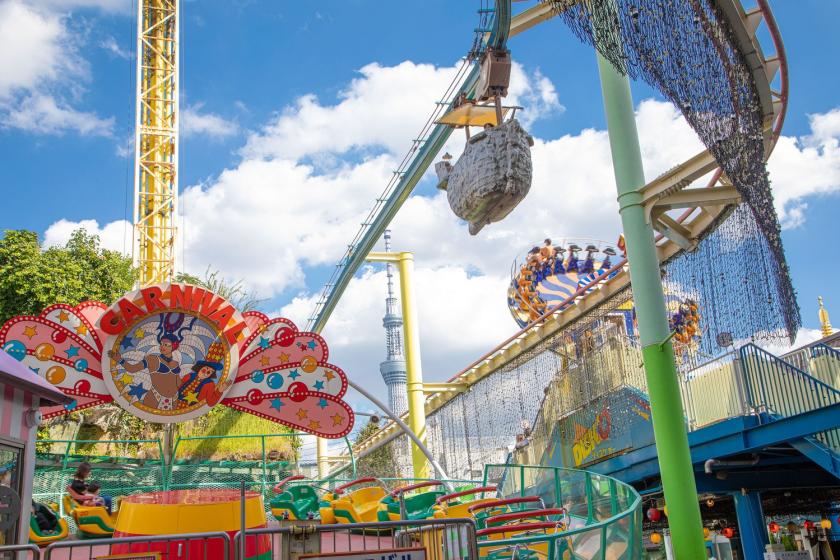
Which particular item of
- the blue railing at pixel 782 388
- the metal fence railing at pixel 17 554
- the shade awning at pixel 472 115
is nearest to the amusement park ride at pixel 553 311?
the shade awning at pixel 472 115

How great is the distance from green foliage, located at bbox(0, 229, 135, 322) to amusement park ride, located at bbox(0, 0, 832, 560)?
10.7m

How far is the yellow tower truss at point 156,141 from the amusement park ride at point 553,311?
89.0 ft

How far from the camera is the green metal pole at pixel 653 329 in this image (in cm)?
1234

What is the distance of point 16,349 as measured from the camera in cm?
1433

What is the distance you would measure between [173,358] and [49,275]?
1416 centimetres

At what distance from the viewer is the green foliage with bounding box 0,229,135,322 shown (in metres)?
26.8

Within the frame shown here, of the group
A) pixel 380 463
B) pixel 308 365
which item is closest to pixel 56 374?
pixel 308 365

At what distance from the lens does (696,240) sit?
15.2 m

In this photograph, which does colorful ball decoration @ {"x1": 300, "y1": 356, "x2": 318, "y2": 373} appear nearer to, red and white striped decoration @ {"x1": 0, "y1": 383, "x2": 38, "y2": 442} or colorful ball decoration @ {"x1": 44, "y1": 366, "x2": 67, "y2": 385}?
colorful ball decoration @ {"x1": 44, "y1": 366, "x2": 67, "y2": 385}

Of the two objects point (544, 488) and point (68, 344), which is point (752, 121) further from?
point (68, 344)

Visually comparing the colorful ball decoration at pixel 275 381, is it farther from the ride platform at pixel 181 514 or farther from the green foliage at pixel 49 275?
the green foliage at pixel 49 275

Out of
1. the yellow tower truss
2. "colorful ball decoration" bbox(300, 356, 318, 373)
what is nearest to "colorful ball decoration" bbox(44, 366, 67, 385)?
"colorful ball decoration" bbox(300, 356, 318, 373)

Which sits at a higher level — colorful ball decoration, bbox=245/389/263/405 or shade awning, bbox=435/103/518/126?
shade awning, bbox=435/103/518/126

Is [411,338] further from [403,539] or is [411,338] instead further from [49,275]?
[403,539]
